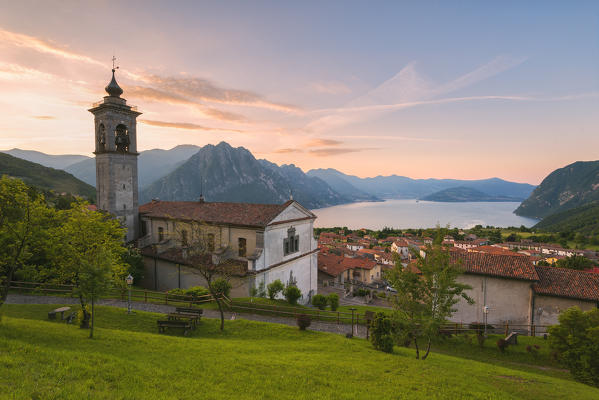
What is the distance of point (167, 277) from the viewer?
95.9ft

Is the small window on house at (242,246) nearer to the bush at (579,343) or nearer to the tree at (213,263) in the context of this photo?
the tree at (213,263)

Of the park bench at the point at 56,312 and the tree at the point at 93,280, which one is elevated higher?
the tree at the point at 93,280

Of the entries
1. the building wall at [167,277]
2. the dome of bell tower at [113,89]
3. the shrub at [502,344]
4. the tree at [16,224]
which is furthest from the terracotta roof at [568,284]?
the dome of bell tower at [113,89]

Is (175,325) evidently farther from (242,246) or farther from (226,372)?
(242,246)

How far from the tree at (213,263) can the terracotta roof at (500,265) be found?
60.3 ft

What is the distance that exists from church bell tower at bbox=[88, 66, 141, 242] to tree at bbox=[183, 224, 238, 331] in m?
11.1

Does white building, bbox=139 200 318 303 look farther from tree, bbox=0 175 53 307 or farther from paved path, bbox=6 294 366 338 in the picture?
tree, bbox=0 175 53 307

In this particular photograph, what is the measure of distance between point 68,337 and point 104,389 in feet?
18.1

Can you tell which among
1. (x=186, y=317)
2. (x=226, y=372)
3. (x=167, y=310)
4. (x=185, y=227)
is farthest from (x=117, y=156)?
(x=226, y=372)

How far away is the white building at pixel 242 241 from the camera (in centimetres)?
2516

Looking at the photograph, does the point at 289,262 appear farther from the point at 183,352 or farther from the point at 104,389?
the point at 104,389

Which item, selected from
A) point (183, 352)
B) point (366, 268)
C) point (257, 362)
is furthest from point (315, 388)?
point (366, 268)

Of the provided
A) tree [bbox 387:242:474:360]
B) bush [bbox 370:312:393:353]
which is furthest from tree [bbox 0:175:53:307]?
bush [bbox 370:312:393:353]

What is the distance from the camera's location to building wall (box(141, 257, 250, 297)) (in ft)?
89.7
